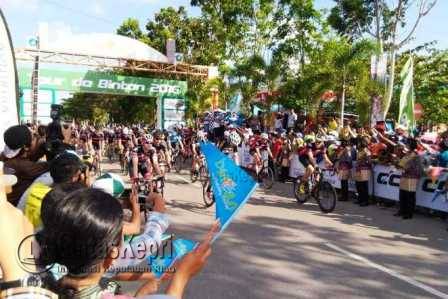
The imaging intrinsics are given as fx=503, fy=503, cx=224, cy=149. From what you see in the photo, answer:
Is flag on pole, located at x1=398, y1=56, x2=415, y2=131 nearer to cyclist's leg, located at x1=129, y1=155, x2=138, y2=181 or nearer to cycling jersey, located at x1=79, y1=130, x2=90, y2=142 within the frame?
cyclist's leg, located at x1=129, y1=155, x2=138, y2=181

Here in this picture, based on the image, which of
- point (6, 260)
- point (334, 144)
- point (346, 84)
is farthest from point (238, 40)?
point (6, 260)

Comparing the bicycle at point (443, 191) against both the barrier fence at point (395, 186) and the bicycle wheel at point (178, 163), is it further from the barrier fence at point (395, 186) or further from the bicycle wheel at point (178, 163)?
the bicycle wheel at point (178, 163)

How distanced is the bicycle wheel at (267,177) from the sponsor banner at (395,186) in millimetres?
1597

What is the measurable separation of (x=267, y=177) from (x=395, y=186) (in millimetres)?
4375

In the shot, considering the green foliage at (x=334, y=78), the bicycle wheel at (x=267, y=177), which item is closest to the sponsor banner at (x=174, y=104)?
the green foliage at (x=334, y=78)

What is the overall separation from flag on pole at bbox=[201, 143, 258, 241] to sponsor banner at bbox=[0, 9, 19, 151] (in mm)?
3713

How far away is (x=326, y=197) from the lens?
439 inches

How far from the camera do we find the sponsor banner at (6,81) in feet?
19.6

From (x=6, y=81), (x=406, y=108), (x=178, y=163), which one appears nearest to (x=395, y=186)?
(x=406, y=108)

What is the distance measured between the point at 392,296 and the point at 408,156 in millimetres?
5891

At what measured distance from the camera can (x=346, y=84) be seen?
25.3 metres

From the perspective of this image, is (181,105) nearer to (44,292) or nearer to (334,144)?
(334,144)

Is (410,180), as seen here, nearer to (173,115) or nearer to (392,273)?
(392,273)

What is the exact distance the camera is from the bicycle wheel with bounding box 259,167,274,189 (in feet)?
49.8
